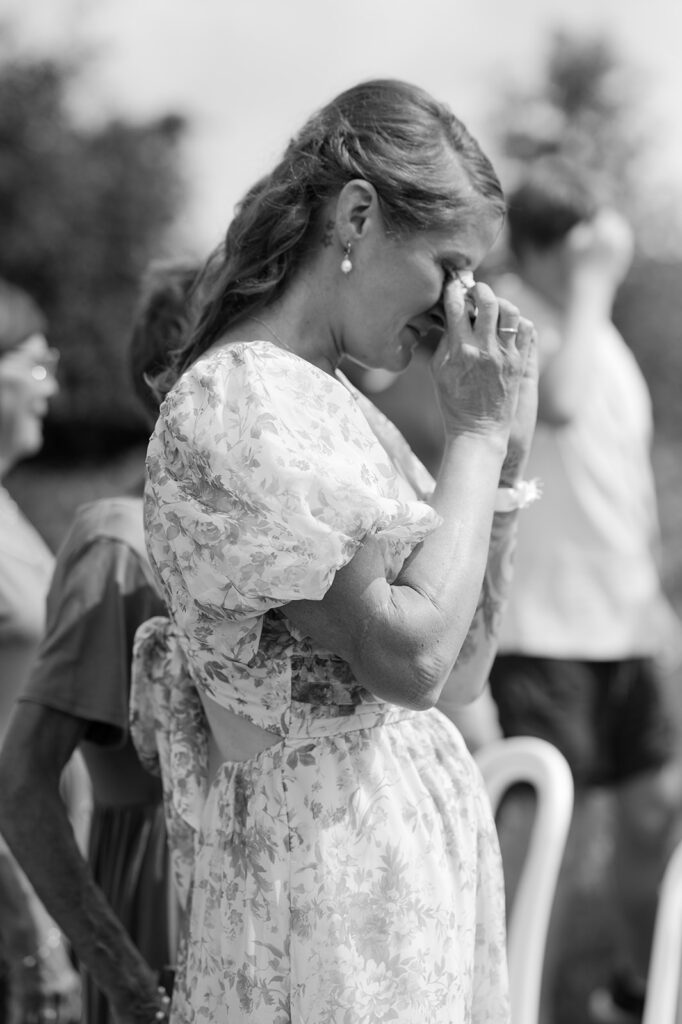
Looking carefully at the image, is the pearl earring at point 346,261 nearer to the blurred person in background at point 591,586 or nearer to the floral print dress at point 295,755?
the floral print dress at point 295,755

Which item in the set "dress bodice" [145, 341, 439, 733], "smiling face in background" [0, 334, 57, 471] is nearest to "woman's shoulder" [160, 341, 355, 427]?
"dress bodice" [145, 341, 439, 733]

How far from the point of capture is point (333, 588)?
134cm

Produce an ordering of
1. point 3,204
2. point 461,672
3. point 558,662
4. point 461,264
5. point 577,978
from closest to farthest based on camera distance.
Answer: point 461,264 < point 461,672 < point 558,662 < point 577,978 < point 3,204

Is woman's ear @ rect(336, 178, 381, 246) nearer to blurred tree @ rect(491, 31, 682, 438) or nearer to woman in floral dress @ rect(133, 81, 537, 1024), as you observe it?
woman in floral dress @ rect(133, 81, 537, 1024)

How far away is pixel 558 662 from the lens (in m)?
3.47

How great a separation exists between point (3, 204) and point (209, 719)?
1600 cm

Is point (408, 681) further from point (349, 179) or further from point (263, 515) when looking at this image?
point (349, 179)

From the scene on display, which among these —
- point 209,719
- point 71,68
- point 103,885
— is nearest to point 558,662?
point 103,885

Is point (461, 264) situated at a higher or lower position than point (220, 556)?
higher

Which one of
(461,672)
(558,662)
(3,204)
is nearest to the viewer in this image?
(461,672)

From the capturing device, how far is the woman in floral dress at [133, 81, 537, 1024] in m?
1.33

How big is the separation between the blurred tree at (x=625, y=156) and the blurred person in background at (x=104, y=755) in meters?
7.74

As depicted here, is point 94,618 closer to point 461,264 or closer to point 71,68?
point 461,264

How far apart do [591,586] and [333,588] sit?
7.45 ft
